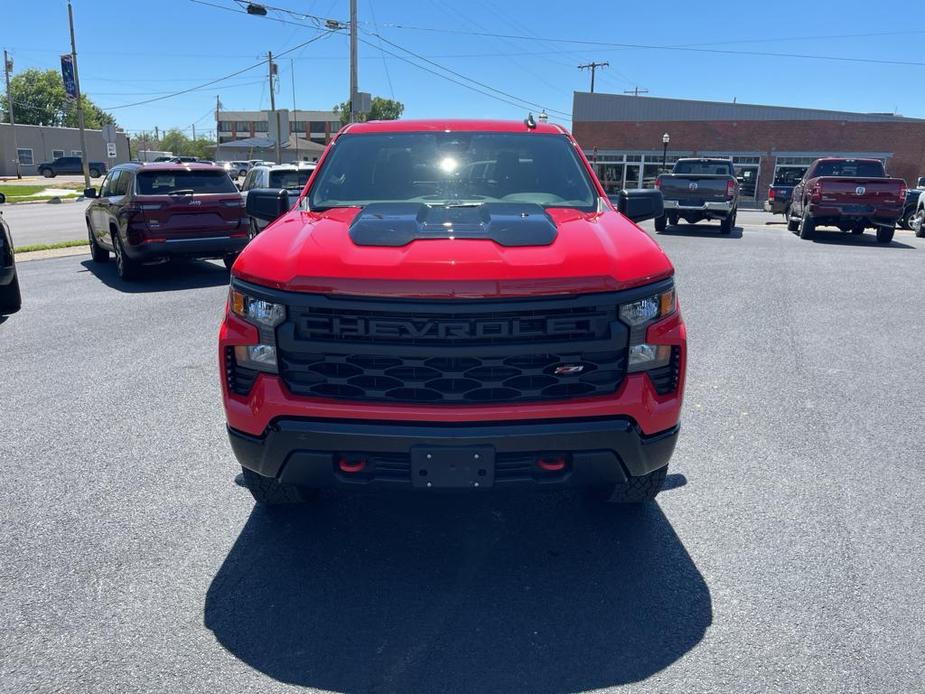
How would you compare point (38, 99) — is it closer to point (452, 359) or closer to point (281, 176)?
point (281, 176)

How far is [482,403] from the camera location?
2832mm

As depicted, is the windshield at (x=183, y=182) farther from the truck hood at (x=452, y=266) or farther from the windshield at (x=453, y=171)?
the truck hood at (x=452, y=266)

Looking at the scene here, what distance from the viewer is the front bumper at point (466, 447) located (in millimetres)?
2764

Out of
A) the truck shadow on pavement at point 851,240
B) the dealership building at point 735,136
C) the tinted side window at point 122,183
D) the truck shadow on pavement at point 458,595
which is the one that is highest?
the dealership building at point 735,136

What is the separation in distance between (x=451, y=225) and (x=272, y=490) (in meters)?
1.50

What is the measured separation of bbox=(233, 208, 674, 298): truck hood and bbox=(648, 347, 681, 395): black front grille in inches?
13.3

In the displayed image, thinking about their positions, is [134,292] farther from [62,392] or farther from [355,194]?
[355,194]

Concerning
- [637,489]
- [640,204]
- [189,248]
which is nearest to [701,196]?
[189,248]

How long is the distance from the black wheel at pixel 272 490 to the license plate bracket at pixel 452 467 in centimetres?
86

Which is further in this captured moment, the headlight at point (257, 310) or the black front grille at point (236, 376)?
the black front grille at point (236, 376)

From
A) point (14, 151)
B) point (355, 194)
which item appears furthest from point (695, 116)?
point (14, 151)

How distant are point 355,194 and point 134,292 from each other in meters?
7.05

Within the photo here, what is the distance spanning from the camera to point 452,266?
2775mm

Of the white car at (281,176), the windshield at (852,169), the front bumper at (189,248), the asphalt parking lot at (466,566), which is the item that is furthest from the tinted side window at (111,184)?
the windshield at (852,169)
